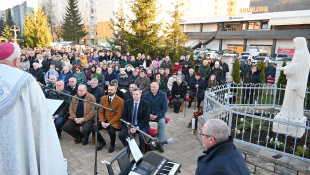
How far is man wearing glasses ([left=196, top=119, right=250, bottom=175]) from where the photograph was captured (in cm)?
188

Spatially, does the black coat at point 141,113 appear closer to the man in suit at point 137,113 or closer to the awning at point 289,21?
the man in suit at point 137,113

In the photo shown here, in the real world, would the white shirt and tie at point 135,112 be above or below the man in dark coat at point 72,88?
below

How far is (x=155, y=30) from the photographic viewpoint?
15859 millimetres

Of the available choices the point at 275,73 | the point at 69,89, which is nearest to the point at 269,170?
the point at 69,89

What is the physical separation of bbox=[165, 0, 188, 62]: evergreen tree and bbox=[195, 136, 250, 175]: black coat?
14.5 m

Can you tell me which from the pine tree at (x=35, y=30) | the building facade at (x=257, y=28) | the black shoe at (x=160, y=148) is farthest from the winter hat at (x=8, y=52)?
the building facade at (x=257, y=28)

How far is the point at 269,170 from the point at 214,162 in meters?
2.54

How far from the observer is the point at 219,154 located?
6.49ft

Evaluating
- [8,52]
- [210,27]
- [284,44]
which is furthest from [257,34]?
[8,52]

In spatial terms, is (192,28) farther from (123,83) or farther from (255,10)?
(123,83)

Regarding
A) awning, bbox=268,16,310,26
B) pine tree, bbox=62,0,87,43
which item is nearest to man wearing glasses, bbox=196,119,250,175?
awning, bbox=268,16,310,26

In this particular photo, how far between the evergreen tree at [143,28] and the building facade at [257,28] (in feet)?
43.8

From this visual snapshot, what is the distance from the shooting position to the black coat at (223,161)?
1869 millimetres

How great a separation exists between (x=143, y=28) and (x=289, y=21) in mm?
24928
